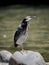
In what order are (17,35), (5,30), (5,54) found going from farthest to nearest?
(5,30) → (5,54) → (17,35)

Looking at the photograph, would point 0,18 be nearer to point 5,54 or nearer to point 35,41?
point 35,41

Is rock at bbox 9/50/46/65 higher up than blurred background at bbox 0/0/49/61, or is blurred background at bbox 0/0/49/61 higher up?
rock at bbox 9/50/46/65

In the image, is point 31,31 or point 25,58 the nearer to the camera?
point 25,58

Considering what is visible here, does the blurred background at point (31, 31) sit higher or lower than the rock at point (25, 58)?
lower

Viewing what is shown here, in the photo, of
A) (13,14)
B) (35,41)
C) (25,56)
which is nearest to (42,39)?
(35,41)

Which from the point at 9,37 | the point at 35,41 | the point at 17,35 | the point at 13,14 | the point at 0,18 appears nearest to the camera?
the point at 17,35

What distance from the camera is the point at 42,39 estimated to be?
8.19 m

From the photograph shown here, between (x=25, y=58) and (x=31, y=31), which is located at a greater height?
(x=25, y=58)

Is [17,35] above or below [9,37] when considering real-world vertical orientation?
above

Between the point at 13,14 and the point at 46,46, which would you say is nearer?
the point at 46,46

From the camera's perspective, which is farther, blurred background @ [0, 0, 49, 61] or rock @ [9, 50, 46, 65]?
blurred background @ [0, 0, 49, 61]

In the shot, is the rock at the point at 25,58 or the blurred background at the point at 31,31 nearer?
the rock at the point at 25,58
